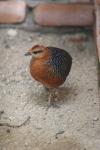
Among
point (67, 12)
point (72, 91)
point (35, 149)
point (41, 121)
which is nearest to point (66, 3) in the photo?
point (67, 12)

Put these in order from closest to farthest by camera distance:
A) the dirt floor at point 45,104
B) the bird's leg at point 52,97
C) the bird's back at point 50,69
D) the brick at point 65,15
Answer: the dirt floor at point 45,104, the bird's back at point 50,69, the bird's leg at point 52,97, the brick at point 65,15

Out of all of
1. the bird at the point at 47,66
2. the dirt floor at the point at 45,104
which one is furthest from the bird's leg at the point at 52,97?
the bird at the point at 47,66

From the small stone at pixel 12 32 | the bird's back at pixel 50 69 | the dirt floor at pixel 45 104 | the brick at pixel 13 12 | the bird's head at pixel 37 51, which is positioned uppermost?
the bird's head at pixel 37 51

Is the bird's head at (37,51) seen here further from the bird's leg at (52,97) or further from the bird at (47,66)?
the bird's leg at (52,97)

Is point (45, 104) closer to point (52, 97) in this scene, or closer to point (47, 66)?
point (52, 97)

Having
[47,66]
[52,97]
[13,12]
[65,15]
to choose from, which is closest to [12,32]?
[13,12]

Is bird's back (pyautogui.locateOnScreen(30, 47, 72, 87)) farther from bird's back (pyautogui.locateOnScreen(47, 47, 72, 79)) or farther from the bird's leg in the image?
the bird's leg

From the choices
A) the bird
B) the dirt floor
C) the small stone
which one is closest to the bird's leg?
the dirt floor

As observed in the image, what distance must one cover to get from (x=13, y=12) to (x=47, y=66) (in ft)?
4.65

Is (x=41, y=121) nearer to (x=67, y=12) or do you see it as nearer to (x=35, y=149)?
(x=35, y=149)

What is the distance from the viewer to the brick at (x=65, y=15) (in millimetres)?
4492

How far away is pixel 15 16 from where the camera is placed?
14.9 ft

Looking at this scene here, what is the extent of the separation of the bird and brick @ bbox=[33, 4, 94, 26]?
1.16m

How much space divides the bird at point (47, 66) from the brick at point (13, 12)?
4.09 feet
